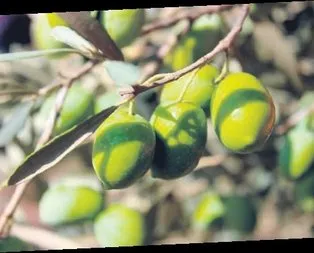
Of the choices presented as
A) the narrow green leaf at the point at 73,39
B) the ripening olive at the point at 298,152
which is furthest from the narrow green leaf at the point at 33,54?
the ripening olive at the point at 298,152

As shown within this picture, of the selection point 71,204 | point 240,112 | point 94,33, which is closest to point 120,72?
point 94,33

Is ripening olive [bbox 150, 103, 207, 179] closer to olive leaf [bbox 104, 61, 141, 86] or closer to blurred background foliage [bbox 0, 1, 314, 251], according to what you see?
olive leaf [bbox 104, 61, 141, 86]

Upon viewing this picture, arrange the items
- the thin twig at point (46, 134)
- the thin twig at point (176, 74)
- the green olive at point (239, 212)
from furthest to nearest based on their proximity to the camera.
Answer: the green olive at point (239, 212)
the thin twig at point (46, 134)
the thin twig at point (176, 74)

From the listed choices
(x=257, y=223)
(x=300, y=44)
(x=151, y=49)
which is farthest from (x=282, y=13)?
(x=257, y=223)

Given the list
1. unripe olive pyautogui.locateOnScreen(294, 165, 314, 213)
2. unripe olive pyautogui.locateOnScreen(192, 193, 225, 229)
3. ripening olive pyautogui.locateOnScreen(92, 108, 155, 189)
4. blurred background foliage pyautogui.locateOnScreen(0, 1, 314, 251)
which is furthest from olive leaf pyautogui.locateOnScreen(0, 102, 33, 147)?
unripe olive pyautogui.locateOnScreen(294, 165, 314, 213)

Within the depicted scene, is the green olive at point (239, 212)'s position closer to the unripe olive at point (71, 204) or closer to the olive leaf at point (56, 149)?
the unripe olive at point (71, 204)

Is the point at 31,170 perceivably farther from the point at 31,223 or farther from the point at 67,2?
the point at 67,2
